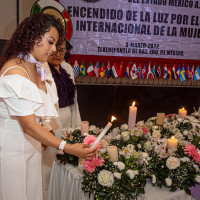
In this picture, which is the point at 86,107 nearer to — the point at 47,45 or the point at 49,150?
the point at 49,150

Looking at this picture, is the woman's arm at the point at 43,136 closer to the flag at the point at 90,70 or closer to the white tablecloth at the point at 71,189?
the white tablecloth at the point at 71,189

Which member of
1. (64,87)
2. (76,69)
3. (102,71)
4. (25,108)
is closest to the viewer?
(25,108)

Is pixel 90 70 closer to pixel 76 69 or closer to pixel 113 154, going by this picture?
pixel 76 69

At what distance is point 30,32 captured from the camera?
132 centimetres

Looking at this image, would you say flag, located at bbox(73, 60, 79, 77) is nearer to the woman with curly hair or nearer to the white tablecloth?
the white tablecloth

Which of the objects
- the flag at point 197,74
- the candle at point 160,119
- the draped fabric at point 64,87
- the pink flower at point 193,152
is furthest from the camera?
the flag at point 197,74

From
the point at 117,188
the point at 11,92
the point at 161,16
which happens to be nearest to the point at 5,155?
the point at 11,92

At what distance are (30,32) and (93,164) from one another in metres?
0.77

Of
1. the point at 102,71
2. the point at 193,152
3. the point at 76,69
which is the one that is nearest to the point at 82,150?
the point at 193,152

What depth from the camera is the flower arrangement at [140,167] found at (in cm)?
138

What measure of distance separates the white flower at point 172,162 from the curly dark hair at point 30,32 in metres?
0.97

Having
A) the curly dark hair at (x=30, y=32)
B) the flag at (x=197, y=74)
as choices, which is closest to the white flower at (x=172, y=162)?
the curly dark hair at (x=30, y=32)

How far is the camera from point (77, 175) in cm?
164

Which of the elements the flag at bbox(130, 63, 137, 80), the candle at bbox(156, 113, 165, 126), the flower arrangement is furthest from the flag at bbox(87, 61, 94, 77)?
the flower arrangement
